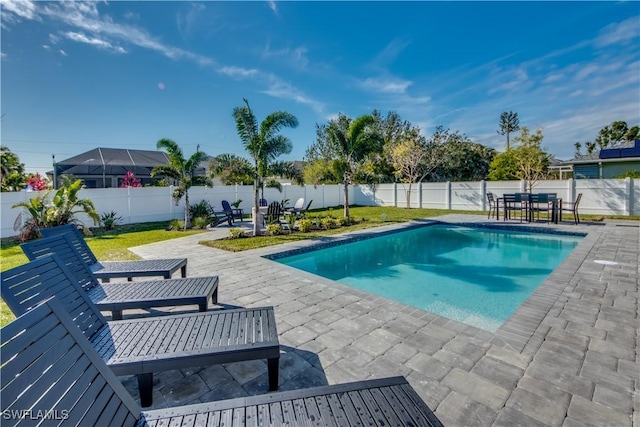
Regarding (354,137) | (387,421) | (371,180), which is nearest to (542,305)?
(387,421)

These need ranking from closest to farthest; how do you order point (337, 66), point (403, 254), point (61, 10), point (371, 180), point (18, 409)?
point (18, 409) → point (61, 10) → point (403, 254) → point (337, 66) → point (371, 180)

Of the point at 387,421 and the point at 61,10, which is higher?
the point at 61,10

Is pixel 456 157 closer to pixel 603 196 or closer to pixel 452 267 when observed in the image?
pixel 603 196

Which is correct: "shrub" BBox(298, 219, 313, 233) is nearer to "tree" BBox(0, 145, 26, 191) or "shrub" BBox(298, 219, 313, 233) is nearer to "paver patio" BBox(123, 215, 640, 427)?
"paver patio" BBox(123, 215, 640, 427)

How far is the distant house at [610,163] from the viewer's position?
1998 cm

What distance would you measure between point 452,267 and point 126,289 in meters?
7.13

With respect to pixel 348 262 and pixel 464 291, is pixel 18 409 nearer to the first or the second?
pixel 464 291

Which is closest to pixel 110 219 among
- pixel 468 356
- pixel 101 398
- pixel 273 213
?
pixel 273 213

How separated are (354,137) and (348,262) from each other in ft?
23.8

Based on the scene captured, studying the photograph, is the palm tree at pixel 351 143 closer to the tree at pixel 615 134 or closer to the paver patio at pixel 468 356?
the paver patio at pixel 468 356

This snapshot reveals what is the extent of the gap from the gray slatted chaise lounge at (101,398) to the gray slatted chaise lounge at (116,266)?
11.0 feet

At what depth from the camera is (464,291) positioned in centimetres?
596

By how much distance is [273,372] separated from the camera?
2404 mm

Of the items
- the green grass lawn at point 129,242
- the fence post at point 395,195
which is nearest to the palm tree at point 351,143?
the green grass lawn at point 129,242
